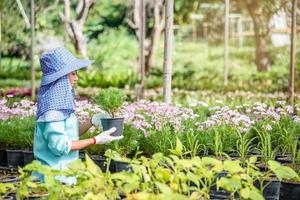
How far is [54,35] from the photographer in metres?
22.7

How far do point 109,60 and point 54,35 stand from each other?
74.6 inches

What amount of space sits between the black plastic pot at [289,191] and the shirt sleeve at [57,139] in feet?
4.64

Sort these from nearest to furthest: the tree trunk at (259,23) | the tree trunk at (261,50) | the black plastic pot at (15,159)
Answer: the black plastic pot at (15,159), the tree trunk at (259,23), the tree trunk at (261,50)

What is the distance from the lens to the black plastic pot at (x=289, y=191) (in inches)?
170

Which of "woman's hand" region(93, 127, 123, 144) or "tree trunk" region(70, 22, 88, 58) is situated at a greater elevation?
"tree trunk" region(70, 22, 88, 58)

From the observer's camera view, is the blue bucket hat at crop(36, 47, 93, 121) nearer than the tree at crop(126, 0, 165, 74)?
Yes

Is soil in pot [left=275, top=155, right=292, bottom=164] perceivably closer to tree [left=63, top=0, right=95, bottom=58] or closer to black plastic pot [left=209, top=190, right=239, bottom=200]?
black plastic pot [left=209, top=190, right=239, bottom=200]

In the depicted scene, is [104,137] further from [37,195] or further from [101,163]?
[101,163]

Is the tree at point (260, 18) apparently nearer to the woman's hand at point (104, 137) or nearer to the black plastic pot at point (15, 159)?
the black plastic pot at point (15, 159)

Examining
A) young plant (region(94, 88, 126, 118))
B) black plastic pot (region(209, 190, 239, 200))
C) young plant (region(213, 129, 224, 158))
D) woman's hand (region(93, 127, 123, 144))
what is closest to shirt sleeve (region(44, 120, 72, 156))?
woman's hand (region(93, 127, 123, 144))

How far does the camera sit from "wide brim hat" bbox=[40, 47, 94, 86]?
3824 mm

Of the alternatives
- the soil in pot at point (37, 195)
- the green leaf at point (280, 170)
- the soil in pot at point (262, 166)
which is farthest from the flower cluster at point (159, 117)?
the green leaf at point (280, 170)

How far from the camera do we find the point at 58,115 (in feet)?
12.4

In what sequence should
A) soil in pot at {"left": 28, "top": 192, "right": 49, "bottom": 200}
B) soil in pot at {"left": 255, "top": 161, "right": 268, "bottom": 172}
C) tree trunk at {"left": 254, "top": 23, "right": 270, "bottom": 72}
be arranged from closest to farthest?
soil in pot at {"left": 28, "top": 192, "right": 49, "bottom": 200} < soil in pot at {"left": 255, "top": 161, "right": 268, "bottom": 172} < tree trunk at {"left": 254, "top": 23, "right": 270, "bottom": 72}
